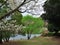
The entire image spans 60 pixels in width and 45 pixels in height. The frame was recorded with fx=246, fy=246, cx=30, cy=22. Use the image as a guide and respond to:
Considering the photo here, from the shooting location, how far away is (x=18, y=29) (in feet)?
60.7

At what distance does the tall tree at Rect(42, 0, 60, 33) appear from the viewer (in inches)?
1368

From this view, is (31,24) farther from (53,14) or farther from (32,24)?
(53,14)

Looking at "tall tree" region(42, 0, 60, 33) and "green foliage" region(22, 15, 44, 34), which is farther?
"green foliage" region(22, 15, 44, 34)

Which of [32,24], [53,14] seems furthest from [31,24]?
[53,14]

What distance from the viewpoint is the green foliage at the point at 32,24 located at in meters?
39.4

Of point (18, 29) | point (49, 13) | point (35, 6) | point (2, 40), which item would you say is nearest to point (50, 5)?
point (49, 13)

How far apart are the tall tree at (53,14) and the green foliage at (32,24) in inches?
146

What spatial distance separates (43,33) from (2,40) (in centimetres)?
1255

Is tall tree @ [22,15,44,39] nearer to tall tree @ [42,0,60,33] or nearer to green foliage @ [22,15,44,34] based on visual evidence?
green foliage @ [22,15,44,34]

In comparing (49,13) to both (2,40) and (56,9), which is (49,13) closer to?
(56,9)

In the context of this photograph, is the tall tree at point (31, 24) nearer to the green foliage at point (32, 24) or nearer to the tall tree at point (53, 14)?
the green foliage at point (32, 24)

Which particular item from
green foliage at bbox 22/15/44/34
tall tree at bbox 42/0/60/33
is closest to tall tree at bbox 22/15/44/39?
green foliage at bbox 22/15/44/34

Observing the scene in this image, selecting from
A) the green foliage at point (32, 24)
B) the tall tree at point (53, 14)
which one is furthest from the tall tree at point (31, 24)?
the tall tree at point (53, 14)

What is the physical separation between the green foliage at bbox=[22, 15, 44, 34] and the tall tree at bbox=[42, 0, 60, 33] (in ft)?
12.2
